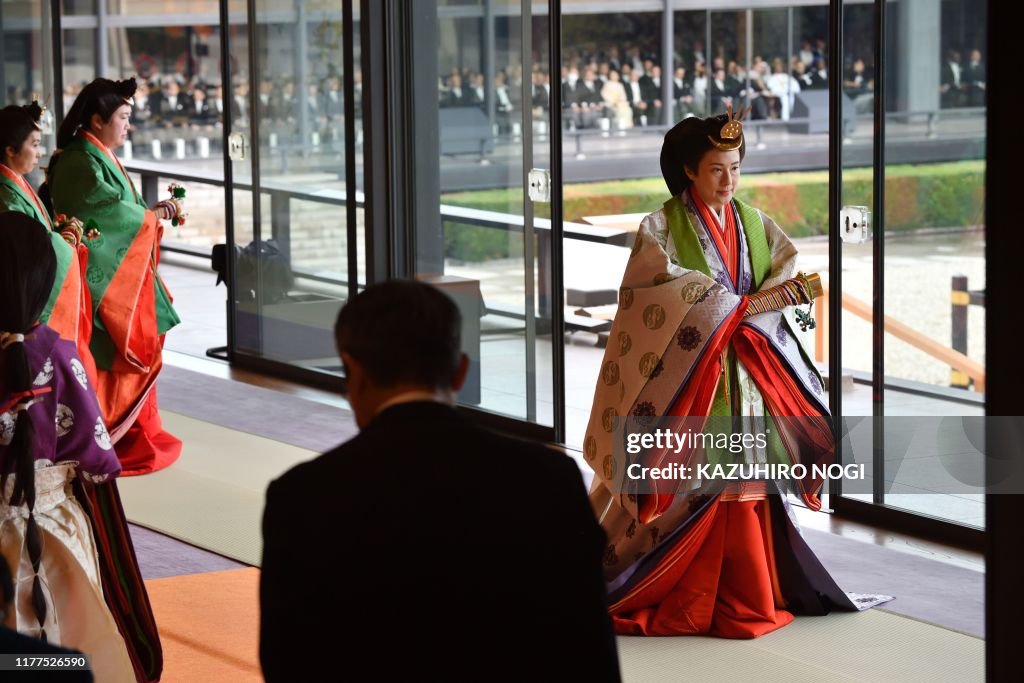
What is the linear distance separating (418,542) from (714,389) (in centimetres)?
219

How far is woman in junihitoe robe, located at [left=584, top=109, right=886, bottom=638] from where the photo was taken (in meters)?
3.61

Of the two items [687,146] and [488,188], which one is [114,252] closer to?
[488,188]

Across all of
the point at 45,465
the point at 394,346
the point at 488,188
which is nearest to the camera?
the point at 394,346

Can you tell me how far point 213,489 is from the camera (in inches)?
200

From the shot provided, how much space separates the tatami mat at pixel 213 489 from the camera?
456 centimetres

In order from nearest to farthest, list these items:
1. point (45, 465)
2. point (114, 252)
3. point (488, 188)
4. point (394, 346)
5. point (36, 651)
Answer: point (36, 651), point (394, 346), point (45, 465), point (114, 252), point (488, 188)

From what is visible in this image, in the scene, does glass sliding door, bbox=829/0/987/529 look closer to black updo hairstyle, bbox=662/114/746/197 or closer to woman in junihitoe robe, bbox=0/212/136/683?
black updo hairstyle, bbox=662/114/746/197

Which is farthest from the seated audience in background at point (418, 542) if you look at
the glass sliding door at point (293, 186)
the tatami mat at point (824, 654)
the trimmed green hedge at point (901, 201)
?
the glass sliding door at point (293, 186)

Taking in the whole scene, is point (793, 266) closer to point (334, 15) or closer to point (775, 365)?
point (775, 365)

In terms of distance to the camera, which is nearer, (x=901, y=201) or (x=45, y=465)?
(x=45, y=465)

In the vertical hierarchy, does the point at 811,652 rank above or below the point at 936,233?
below

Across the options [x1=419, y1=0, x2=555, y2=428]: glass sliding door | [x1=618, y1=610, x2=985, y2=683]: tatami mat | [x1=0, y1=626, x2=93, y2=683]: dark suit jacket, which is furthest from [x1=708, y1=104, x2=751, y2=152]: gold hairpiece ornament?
[x1=0, y1=626, x2=93, y2=683]: dark suit jacket

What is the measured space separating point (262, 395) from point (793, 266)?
350 centimetres

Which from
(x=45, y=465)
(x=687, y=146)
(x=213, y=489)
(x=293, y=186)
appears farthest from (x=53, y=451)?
(x=293, y=186)
